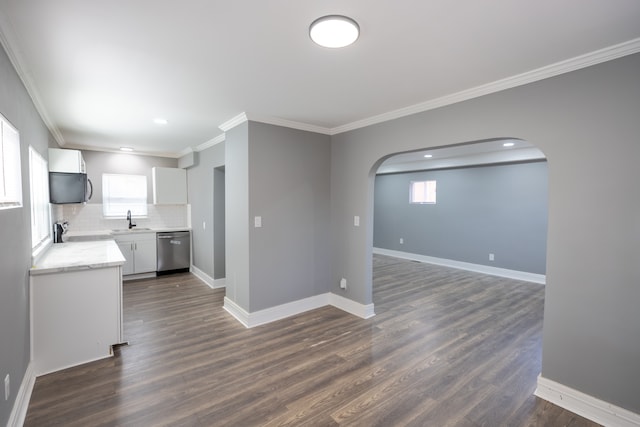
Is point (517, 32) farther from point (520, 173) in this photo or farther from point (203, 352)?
point (520, 173)

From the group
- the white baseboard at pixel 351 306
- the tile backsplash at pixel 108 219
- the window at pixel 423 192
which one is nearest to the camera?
the white baseboard at pixel 351 306

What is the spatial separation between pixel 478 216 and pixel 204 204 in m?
5.78

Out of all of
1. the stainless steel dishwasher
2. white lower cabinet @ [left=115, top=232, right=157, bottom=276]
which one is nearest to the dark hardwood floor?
white lower cabinet @ [left=115, top=232, right=157, bottom=276]

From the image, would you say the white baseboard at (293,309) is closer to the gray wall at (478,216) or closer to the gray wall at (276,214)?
the gray wall at (276,214)

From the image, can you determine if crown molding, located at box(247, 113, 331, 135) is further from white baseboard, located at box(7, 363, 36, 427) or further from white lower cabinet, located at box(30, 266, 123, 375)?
white baseboard, located at box(7, 363, 36, 427)

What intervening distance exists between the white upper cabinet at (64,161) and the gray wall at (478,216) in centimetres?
697

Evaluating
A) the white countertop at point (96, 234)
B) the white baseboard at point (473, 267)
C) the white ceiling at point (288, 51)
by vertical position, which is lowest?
the white baseboard at point (473, 267)

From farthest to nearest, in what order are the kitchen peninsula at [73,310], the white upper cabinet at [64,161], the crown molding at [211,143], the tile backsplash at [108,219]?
the tile backsplash at [108,219], the crown molding at [211,143], the white upper cabinet at [64,161], the kitchen peninsula at [73,310]

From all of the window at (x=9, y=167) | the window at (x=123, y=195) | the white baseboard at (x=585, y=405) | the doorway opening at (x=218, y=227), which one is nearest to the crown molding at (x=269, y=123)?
the doorway opening at (x=218, y=227)

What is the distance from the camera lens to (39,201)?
350cm

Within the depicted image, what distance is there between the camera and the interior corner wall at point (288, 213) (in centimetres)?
360

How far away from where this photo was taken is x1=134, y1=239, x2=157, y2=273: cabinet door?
5531mm

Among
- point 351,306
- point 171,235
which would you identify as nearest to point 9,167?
point 351,306

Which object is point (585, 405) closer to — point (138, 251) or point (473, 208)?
point (473, 208)
